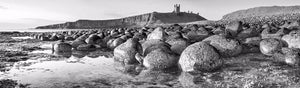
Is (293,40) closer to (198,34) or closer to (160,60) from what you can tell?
(160,60)

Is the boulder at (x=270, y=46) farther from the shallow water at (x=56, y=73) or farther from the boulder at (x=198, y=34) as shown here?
the boulder at (x=198, y=34)

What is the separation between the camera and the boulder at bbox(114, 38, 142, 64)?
31.8 feet

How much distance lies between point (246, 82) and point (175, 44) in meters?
5.13

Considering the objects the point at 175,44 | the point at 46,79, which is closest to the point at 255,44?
the point at 175,44

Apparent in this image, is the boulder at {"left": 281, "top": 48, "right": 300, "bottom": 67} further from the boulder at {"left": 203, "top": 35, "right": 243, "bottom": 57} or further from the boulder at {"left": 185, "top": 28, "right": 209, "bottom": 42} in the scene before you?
the boulder at {"left": 185, "top": 28, "right": 209, "bottom": 42}

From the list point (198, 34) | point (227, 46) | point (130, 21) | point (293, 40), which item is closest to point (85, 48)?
point (198, 34)

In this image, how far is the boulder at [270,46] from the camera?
1058 cm

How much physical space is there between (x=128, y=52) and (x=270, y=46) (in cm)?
580

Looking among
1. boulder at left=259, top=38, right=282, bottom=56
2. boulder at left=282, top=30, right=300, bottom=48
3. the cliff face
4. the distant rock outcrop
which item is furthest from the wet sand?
the cliff face

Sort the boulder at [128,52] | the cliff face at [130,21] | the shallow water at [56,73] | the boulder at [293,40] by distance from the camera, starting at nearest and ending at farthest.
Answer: the shallow water at [56,73] → the boulder at [128,52] → the boulder at [293,40] → the cliff face at [130,21]

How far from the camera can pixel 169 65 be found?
838 centimetres

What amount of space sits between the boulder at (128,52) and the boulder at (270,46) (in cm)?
513

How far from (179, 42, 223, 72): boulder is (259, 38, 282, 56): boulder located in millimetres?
3822

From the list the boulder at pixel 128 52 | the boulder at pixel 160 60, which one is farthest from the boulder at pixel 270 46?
the boulder at pixel 128 52
